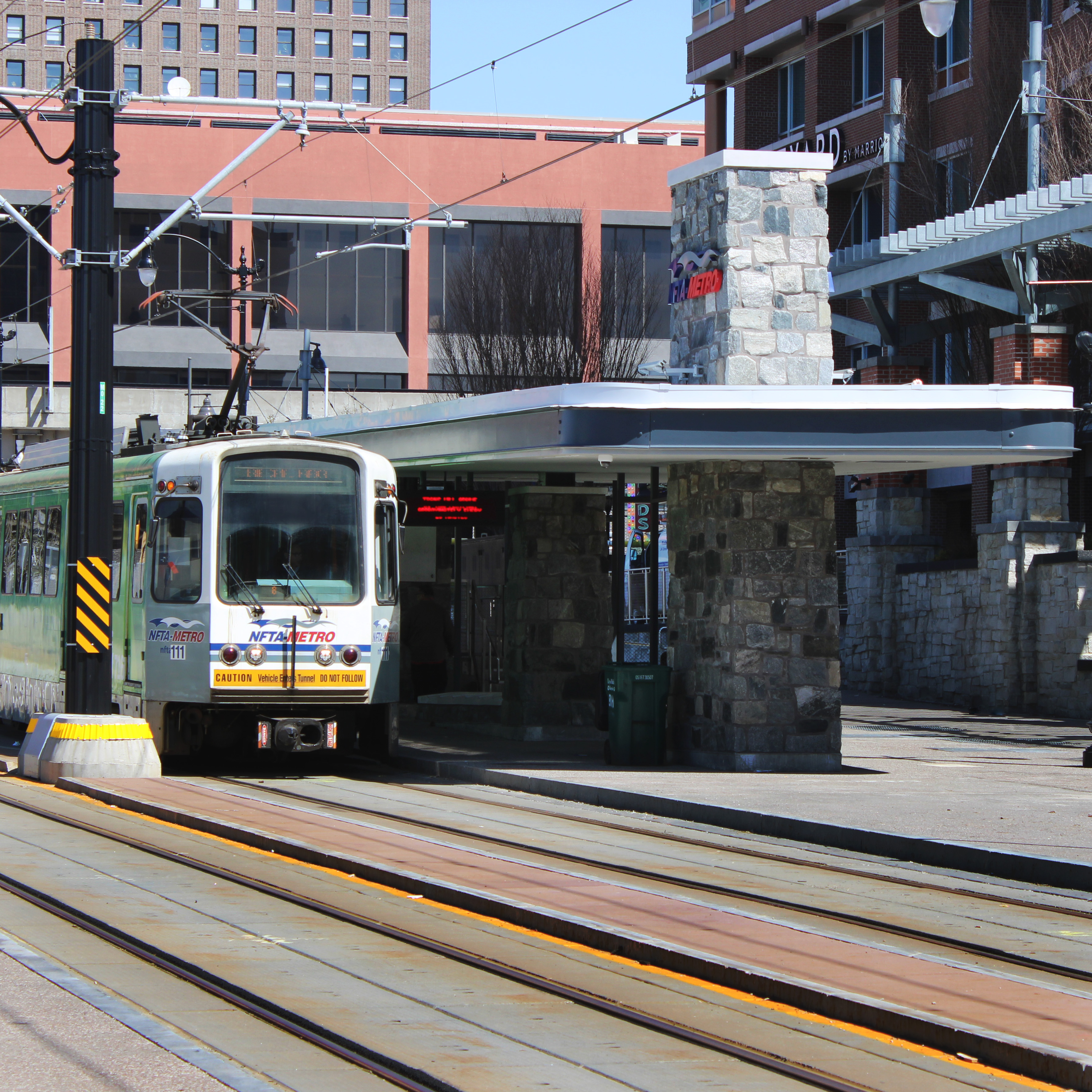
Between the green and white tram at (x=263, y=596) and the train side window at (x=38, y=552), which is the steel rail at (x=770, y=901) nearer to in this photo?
the green and white tram at (x=263, y=596)

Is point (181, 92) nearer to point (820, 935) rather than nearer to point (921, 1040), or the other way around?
point (820, 935)

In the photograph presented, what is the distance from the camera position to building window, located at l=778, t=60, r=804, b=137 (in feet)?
132

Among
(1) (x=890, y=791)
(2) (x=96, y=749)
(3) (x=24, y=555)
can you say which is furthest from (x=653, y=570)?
(3) (x=24, y=555)

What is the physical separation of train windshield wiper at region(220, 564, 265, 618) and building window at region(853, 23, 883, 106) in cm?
2353

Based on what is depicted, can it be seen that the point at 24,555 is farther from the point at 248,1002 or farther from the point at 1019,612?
the point at 248,1002

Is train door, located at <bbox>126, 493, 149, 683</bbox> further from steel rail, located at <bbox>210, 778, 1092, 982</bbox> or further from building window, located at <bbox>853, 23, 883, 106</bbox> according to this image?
building window, located at <bbox>853, 23, 883, 106</bbox>

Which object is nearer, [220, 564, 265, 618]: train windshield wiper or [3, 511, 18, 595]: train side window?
[220, 564, 265, 618]: train windshield wiper

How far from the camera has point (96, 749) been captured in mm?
16312

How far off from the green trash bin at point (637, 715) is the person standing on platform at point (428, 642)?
484 cm

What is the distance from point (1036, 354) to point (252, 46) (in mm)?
79054

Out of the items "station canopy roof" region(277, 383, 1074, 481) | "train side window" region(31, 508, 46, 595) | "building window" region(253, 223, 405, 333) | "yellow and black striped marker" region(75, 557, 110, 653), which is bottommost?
"yellow and black striped marker" region(75, 557, 110, 653)

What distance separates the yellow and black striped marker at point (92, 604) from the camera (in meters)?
16.7

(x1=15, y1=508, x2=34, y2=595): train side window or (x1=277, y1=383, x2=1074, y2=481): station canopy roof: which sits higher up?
(x1=277, y1=383, x2=1074, y2=481): station canopy roof

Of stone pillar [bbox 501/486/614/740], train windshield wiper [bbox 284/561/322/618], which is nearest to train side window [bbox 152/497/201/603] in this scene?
train windshield wiper [bbox 284/561/322/618]
